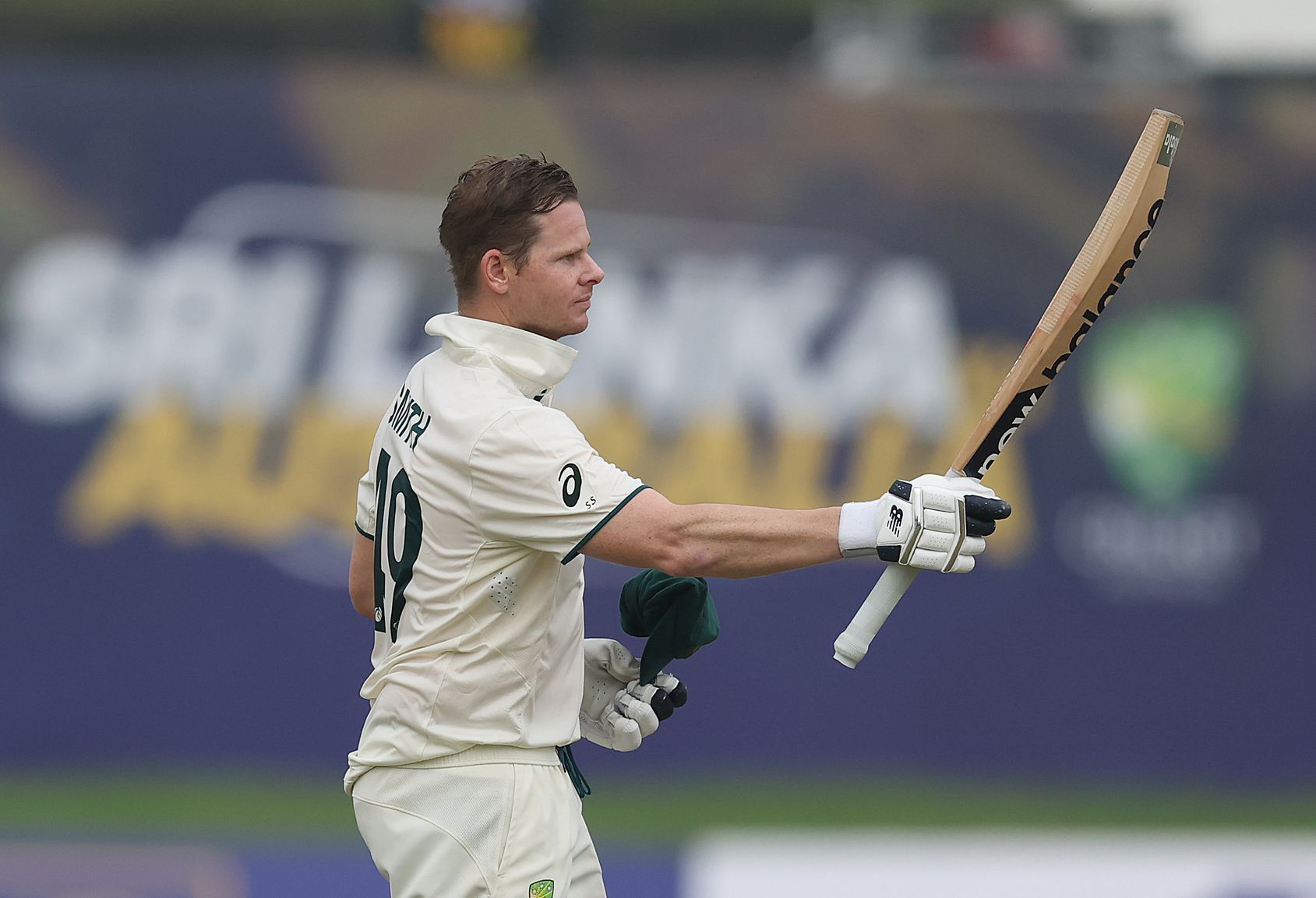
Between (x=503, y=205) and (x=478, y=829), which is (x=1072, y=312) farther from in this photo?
(x=478, y=829)

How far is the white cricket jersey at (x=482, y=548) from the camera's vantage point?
3418 mm

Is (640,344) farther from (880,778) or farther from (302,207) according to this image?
(880,778)

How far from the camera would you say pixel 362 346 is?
8.20 meters

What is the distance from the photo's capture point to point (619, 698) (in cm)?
392

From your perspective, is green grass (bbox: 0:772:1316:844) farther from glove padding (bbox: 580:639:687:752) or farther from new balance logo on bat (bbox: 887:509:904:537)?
new balance logo on bat (bbox: 887:509:904:537)

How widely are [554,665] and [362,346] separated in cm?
476

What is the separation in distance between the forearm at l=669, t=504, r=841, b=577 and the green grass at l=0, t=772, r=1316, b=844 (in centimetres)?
411

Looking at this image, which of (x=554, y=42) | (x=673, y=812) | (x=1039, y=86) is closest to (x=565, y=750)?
(x=673, y=812)

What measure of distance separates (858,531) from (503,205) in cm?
92

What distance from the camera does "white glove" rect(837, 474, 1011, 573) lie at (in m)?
3.38

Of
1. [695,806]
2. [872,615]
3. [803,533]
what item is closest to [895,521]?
[803,533]

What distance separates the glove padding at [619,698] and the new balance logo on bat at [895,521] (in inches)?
29.3

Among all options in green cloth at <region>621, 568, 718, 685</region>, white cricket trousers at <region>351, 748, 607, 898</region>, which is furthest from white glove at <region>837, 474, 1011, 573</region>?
white cricket trousers at <region>351, 748, 607, 898</region>

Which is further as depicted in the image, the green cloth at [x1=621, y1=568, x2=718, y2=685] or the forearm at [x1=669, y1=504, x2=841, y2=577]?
the green cloth at [x1=621, y1=568, x2=718, y2=685]
